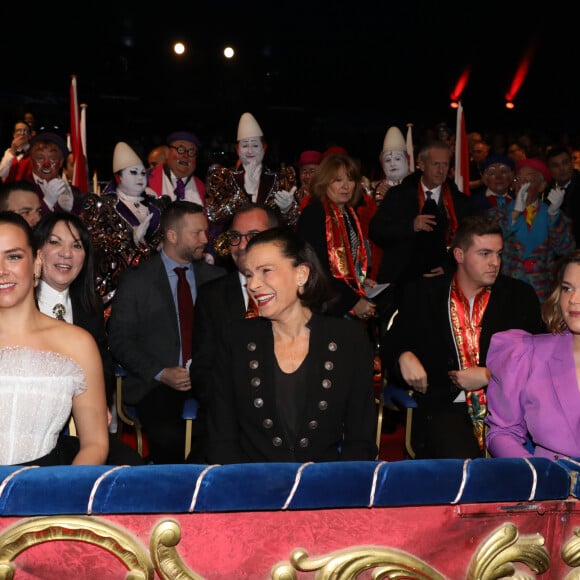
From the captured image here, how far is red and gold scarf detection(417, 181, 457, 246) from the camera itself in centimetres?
544

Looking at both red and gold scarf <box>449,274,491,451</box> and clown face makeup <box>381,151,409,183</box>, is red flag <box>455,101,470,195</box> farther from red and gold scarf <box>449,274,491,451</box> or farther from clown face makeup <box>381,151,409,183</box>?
red and gold scarf <box>449,274,491,451</box>

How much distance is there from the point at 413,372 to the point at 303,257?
0.89 metres

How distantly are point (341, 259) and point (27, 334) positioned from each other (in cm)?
281

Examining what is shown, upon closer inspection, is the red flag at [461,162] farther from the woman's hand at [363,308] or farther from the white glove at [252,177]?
the woman's hand at [363,308]

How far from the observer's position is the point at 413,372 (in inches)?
139

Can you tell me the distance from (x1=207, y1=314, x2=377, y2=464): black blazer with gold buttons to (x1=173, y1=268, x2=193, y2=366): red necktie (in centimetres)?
131

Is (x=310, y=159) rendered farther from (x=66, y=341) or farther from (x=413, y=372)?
(x=66, y=341)

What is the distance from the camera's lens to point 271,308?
2838 millimetres

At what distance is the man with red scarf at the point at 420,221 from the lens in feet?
17.5

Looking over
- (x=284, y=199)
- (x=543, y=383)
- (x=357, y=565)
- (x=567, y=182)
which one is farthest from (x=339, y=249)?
(x=357, y=565)

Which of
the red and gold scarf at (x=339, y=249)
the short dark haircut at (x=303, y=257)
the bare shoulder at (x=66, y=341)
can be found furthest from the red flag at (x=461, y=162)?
the bare shoulder at (x=66, y=341)

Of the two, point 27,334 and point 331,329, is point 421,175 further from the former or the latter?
point 27,334

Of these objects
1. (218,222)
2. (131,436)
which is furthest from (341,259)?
(131,436)

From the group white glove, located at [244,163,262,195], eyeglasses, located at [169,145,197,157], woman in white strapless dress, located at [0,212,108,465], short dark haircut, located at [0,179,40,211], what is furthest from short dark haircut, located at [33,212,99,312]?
eyeglasses, located at [169,145,197,157]
